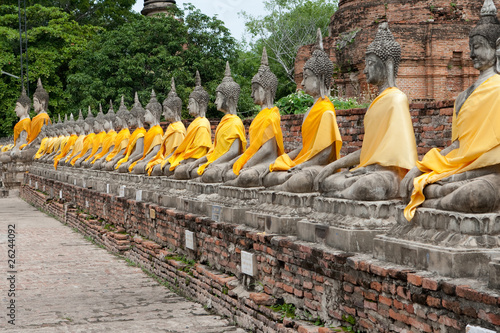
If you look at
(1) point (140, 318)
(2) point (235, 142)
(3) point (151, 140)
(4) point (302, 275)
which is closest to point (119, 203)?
(3) point (151, 140)

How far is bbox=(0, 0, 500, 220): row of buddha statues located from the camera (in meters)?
4.12

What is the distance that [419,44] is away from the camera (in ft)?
54.2

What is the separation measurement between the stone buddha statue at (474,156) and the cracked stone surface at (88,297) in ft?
8.51

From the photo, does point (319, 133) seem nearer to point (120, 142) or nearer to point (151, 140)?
point (151, 140)

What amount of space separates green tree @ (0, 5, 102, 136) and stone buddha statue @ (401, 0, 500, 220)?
26.5 m

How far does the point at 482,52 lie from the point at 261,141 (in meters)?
3.22

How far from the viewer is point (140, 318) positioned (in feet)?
21.9

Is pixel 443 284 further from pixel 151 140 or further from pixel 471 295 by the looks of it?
pixel 151 140

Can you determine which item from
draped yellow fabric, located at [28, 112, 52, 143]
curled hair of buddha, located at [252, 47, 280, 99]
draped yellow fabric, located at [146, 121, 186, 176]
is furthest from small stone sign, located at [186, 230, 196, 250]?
draped yellow fabric, located at [28, 112, 52, 143]

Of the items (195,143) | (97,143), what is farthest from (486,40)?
(97,143)

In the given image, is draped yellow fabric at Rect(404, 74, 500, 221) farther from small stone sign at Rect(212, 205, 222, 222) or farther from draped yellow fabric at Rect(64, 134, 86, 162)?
draped yellow fabric at Rect(64, 134, 86, 162)

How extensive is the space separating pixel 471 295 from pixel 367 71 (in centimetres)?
235

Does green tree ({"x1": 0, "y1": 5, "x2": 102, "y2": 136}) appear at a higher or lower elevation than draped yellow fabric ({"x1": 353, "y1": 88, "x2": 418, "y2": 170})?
higher

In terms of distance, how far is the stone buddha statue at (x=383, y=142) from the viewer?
4.95 meters
